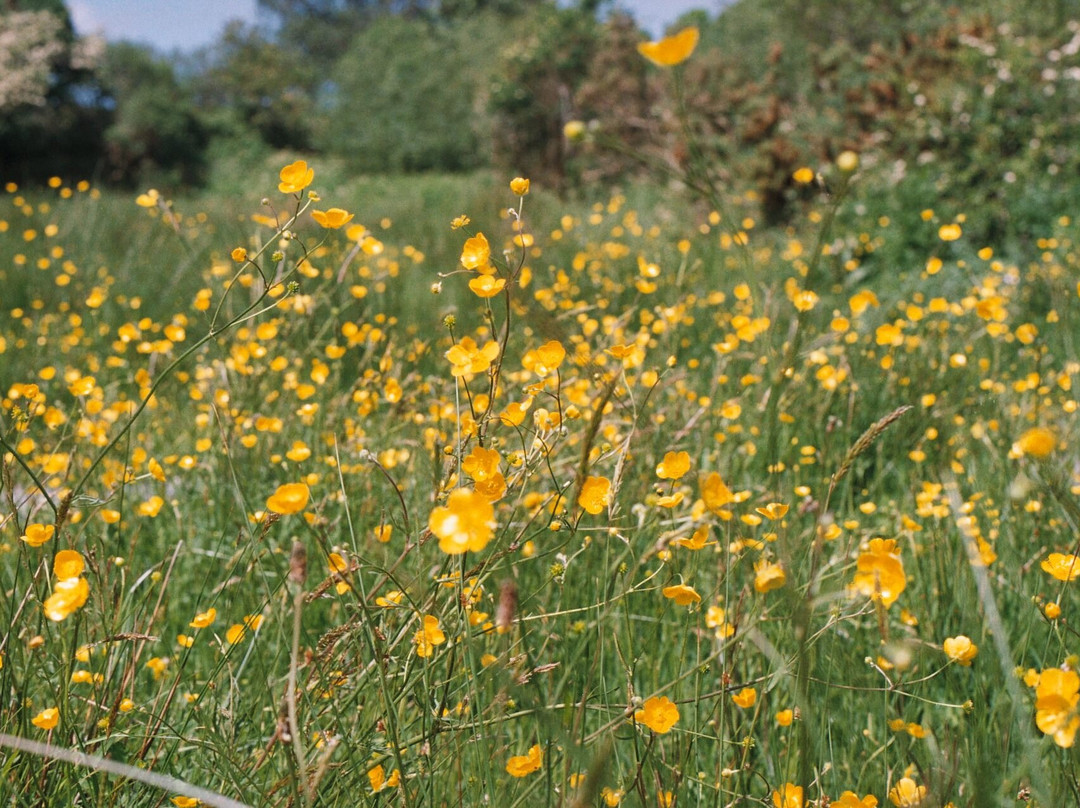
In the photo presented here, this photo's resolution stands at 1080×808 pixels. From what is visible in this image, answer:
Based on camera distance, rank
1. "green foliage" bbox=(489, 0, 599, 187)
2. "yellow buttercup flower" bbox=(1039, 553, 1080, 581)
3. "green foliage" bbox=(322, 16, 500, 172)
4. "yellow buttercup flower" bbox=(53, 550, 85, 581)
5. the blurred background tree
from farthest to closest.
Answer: "green foliage" bbox=(322, 16, 500, 172) < "green foliage" bbox=(489, 0, 599, 187) < the blurred background tree < "yellow buttercup flower" bbox=(1039, 553, 1080, 581) < "yellow buttercup flower" bbox=(53, 550, 85, 581)

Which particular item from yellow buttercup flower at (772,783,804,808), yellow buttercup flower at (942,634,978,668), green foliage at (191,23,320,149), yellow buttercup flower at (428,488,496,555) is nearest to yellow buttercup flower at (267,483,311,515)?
yellow buttercup flower at (428,488,496,555)

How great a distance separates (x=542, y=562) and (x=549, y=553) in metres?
0.60

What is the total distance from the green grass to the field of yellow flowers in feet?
0.05

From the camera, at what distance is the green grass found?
945 millimetres

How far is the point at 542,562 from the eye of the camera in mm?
1792

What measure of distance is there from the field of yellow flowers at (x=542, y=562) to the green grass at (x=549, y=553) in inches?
0.5

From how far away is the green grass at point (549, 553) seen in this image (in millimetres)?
945

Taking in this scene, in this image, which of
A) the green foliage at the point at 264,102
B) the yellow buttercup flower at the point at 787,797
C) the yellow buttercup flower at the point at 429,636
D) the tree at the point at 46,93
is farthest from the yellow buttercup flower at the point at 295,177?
the green foliage at the point at 264,102

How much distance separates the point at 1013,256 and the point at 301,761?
4.93m

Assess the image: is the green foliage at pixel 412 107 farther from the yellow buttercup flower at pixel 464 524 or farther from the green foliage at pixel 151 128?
the yellow buttercup flower at pixel 464 524

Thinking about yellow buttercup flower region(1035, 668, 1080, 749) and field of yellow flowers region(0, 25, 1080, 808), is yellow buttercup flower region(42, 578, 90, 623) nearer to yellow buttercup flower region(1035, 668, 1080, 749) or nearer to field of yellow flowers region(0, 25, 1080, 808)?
field of yellow flowers region(0, 25, 1080, 808)

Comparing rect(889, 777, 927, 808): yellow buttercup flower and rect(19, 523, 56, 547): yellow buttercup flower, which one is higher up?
rect(19, 523, 56, 547): yellow buttercup flower

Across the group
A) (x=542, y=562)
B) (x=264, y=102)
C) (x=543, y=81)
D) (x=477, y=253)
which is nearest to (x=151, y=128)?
(x=264, y=102)

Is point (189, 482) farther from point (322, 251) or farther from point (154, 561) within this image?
point (322, 251)
